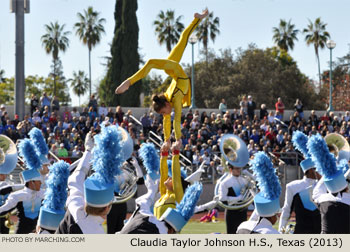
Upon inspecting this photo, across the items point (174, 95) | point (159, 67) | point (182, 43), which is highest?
point (182, 43)

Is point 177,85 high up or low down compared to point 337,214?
up

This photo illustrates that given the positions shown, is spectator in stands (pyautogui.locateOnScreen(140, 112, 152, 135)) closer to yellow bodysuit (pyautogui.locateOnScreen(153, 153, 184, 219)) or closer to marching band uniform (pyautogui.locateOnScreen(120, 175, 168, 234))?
yellow bodysuit (pyautogui.locateOnScreen(153, 153, 184, 219))

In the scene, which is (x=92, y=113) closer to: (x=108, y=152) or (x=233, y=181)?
(x=233, y=181)

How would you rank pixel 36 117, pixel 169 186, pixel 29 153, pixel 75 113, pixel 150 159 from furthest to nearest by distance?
pixel 75 113 → pixel 36 117 → pixel 29 153 → pixel 150 159 → pixel 169 186

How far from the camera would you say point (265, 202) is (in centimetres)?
529

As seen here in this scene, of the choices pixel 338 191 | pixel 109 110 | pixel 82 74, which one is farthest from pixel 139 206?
pixel 82 74

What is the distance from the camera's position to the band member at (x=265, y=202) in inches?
205

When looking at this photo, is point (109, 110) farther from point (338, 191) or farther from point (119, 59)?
point (338, 191)

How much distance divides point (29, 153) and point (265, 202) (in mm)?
3368

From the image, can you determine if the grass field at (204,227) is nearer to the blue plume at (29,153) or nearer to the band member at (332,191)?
the blue plume at (29,153)

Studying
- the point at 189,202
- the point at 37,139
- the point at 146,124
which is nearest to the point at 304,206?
the point at 189,202

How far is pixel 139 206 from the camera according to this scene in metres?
5.46

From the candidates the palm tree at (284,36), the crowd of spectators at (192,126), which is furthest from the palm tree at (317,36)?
the crowd of spectators at (192,126)
